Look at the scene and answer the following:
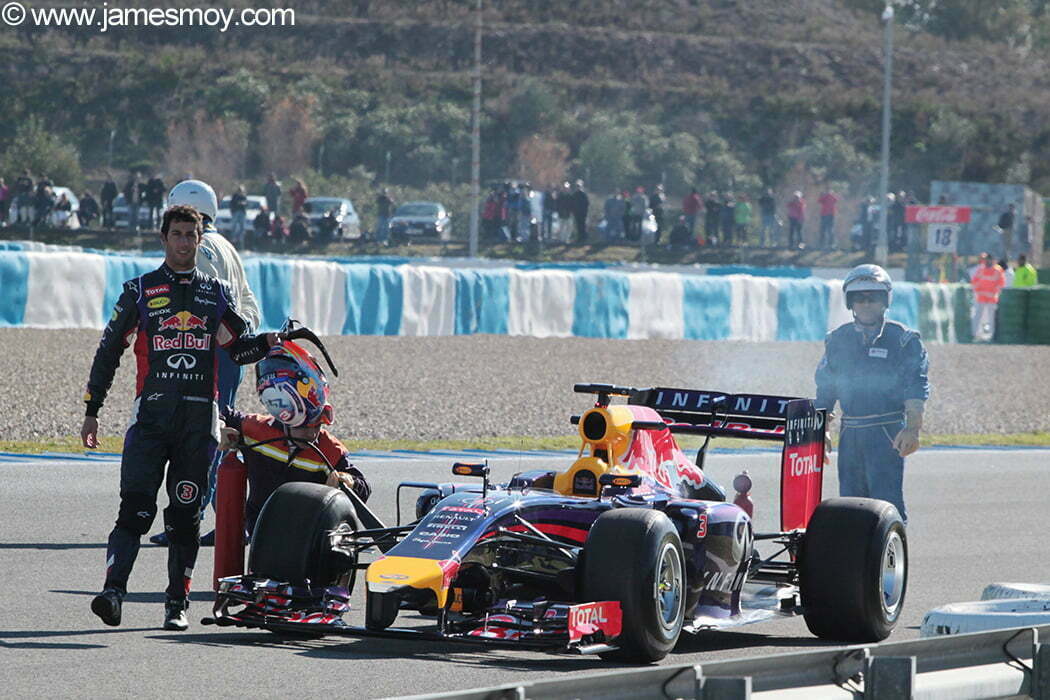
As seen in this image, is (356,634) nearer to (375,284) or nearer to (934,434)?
(934,434)

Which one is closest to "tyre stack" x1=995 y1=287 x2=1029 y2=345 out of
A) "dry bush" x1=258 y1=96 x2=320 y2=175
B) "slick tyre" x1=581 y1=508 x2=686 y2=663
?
"slick tyre" x1=581 y1=508 x2=686 y2=663

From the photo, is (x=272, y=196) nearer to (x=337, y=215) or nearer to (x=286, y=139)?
(x=337, y=215)

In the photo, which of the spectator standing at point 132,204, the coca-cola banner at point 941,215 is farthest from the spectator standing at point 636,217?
the spectator standing at point 132,204

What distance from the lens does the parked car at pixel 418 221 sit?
46500 millimetres

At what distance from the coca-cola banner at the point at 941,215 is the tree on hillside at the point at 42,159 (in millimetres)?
24945

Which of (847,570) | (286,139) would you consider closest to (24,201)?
(286,139)

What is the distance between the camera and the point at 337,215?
44.4 meters

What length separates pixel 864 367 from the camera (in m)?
8.43

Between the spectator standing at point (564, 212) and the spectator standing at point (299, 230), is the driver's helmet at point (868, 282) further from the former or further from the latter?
the spectator standing at point (564, 212)

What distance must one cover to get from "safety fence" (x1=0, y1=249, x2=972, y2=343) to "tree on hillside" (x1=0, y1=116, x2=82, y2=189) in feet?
92.1

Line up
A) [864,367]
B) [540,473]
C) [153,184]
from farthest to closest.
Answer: [153,184], [864,367], [540,473]

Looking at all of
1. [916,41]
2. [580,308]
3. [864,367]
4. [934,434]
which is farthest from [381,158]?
[864,367]

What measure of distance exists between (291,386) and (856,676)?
316 centimetres

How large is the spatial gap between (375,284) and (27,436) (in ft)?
34.6
